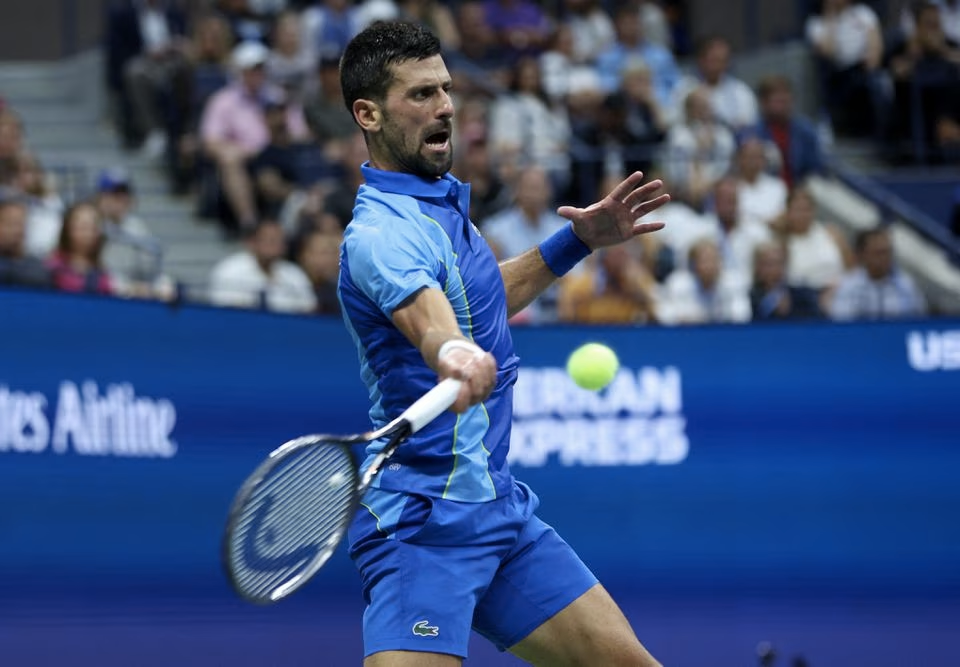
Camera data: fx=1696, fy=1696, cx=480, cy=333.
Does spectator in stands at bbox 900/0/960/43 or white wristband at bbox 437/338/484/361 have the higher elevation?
spectator in stands at bbox 900/0/960/43

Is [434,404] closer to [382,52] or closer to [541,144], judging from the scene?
[382,52]

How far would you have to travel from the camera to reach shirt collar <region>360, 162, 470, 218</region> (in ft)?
15.3

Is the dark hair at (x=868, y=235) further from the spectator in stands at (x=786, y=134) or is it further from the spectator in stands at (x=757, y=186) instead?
the spectator in stands at (x=786, y=134)

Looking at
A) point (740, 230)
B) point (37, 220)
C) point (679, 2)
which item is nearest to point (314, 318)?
point (37, 220)

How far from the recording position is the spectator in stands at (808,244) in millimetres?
10500

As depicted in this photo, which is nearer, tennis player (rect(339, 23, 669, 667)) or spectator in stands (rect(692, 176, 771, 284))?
tennis player (rect(339, 23, 669, 667))

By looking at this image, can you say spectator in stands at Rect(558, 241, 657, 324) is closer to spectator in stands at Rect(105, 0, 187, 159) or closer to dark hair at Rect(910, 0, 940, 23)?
spectator in stands at Rect(105, 0, 187, 159)

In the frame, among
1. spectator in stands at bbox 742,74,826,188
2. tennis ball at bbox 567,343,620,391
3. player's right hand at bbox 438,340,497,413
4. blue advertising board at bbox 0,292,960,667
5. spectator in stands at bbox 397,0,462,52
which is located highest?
spectator in stands at bbox 397,0,462,52

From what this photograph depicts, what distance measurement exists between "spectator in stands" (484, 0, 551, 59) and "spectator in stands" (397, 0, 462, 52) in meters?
0.37

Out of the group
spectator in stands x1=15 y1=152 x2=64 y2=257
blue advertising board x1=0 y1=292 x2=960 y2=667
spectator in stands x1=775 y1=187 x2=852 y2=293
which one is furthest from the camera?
spectator in stands x1=775 y1=187 x2=852 y2=293

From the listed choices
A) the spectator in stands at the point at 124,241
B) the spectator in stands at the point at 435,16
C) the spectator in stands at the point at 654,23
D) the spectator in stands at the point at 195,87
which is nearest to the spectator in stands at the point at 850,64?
the spectator in stands at the point at 654,23

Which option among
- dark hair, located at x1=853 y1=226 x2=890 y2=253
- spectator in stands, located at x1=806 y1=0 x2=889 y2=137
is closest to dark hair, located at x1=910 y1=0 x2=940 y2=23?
spectator in stands, located at x1=806 y1=0 x2=889 y2=137

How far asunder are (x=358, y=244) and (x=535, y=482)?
3.92 m

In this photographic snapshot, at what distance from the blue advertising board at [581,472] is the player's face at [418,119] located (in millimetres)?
3502
